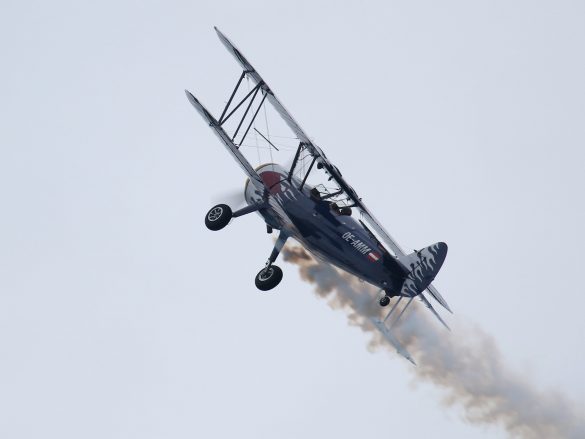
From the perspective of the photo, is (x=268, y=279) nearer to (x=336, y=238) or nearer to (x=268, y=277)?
(x=268, y=277)

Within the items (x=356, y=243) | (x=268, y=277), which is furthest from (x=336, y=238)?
(x=268, y=277)

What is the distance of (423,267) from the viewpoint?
4081cm

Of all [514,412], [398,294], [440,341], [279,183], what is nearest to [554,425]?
[514,412]

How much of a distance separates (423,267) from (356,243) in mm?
1807

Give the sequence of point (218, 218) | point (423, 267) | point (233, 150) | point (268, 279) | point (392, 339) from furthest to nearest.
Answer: point (233, 150) < point (392, 339) < point (218, 218) < point (268, 279) < point (423, 267)

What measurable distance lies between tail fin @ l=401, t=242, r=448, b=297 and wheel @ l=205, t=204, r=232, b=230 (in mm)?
A: 4918

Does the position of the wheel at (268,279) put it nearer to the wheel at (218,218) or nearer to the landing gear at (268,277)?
the landing gear at (268,277)

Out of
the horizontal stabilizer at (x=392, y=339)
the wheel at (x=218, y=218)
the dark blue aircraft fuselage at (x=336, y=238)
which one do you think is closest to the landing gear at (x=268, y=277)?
the dark blue aircraft fuselage at (x=336, y=238)

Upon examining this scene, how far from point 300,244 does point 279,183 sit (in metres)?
1.75

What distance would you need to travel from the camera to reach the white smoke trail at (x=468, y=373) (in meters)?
44.7

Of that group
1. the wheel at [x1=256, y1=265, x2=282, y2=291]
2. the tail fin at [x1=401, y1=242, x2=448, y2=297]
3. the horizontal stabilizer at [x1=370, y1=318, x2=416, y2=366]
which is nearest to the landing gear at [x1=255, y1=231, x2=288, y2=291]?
the wheel at [x1=256, y1=265, x2=282, y2=291]

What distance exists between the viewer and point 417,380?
4528 cm

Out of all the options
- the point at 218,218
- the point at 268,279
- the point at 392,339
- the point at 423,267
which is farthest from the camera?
the point at 392,339

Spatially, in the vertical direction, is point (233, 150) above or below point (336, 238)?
above
